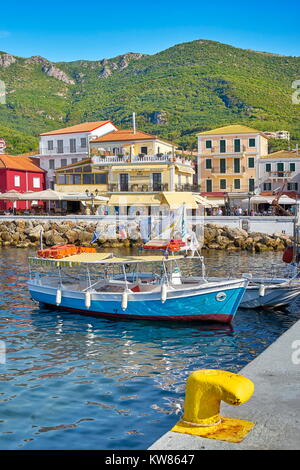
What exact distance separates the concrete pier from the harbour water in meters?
2.28

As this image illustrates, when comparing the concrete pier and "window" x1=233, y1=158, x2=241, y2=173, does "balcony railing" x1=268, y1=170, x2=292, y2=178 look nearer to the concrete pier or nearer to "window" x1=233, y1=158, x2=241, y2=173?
"window" x1=233, y1=158, x2=241, y2=173

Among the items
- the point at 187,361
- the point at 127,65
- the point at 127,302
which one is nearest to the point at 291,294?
the point at 127,302

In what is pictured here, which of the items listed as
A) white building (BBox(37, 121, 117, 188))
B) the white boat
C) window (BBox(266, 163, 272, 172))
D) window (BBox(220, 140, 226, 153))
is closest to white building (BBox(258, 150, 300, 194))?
window (BBox(266, 163, 272, 172))

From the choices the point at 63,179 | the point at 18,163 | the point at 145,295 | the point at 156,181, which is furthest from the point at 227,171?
the point at 145,295

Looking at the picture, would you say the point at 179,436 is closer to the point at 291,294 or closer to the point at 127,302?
the point at 127,302

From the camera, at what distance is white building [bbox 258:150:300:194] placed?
60.0m

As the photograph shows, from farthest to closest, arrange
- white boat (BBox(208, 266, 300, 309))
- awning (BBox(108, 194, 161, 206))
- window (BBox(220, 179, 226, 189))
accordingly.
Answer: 1. window (BBox(220, 179, 226, 189))
2. awning (BBox(108, 194, 161, 206))
3. white boat (BBox(208, 266, 300, 309))

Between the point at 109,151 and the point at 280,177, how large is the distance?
20.7 metres

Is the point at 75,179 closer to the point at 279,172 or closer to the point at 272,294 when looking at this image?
the point at 279,172

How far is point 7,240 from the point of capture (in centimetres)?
5059

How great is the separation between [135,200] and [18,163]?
62.4ft

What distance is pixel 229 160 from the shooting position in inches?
2469

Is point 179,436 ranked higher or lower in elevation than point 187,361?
higher

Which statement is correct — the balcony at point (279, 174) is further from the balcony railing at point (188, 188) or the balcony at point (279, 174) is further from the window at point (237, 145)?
the balcony railing at point (188, 188)
